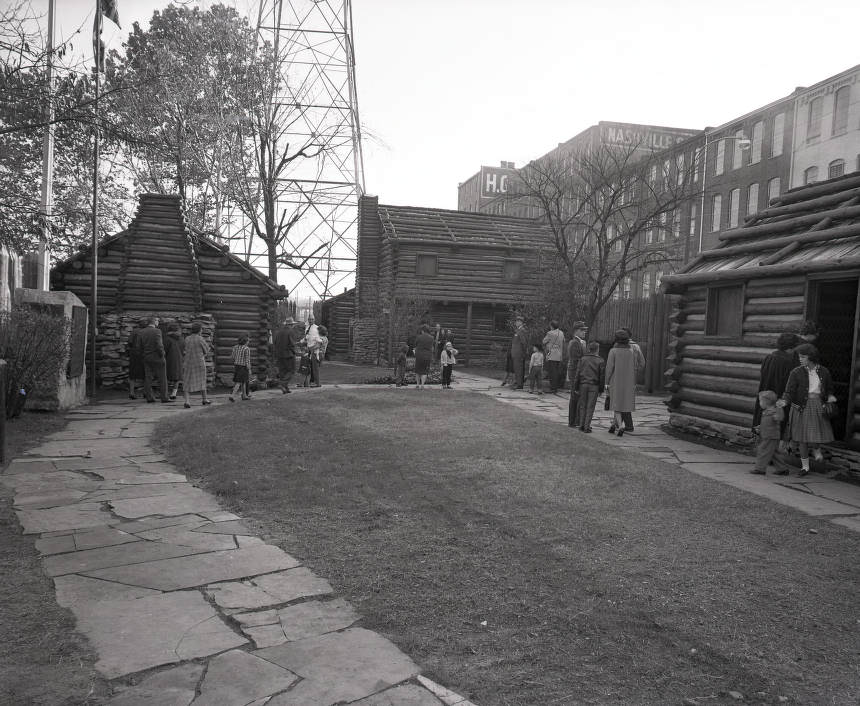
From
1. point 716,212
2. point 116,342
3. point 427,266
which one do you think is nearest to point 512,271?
point 427,266

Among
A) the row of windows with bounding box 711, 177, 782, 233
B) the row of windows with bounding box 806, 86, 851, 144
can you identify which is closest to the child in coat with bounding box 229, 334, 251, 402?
the row of windows with bounding box 806, 86, 851, 144

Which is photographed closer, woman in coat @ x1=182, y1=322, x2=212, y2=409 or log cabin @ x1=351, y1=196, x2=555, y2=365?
woman in coat @ x1=182, y1=322, x2=212, y2=409

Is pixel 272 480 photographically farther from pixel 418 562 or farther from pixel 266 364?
pixel 266 364

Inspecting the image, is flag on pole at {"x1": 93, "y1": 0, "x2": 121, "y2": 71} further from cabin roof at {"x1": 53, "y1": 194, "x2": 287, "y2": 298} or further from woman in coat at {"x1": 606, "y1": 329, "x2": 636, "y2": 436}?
woman in coat at {"x1": 606, "y1": 329, "x2": 636, "y2": 436}

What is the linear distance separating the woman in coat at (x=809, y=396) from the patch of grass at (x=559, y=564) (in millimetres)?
1664

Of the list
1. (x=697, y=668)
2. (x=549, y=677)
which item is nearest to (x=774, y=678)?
(x=697, y=668)

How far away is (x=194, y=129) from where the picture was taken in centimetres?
2838

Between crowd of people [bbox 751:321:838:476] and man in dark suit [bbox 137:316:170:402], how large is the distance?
12002mm

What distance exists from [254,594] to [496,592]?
157 centimetres

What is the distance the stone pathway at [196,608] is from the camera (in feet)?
10.6

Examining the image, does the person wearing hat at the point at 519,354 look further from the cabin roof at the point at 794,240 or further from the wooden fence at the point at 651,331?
the cabin roof at the point at 794,240

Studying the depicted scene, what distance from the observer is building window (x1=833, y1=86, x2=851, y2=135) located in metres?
35.6

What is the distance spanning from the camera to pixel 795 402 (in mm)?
8672

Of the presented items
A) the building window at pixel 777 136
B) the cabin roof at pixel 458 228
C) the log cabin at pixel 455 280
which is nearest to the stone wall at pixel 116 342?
the log cabin at pixel 455 280
